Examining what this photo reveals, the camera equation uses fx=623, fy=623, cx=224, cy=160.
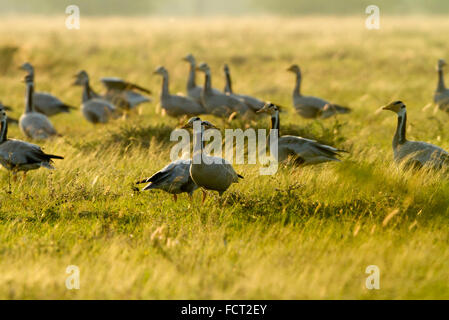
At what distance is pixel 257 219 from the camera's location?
6934 millimetres

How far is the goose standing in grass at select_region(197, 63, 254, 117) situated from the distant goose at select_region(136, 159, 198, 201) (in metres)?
5.79

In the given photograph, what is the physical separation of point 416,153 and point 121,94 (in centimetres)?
1052

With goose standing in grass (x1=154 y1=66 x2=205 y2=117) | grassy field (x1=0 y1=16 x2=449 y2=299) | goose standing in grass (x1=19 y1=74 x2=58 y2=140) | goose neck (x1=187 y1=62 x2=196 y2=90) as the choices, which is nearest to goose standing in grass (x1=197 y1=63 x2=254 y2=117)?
goose standing in grass (x1=154 y1=66 x2=205 y2=117)

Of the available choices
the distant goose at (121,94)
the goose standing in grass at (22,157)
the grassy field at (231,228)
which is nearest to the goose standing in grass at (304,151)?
the grassy field at (231,228)

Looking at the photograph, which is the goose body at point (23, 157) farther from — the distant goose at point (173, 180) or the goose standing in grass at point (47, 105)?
the goose standing in grass at point (47, 105)

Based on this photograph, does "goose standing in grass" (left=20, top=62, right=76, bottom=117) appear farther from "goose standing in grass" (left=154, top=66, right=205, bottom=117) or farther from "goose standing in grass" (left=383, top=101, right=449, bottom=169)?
"goose standing in grass" (left=383, top=101, right=449, bottom=169)

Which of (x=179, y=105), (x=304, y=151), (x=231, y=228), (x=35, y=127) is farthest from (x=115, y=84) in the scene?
(x=231, y=228)

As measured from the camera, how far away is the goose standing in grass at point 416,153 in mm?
8230

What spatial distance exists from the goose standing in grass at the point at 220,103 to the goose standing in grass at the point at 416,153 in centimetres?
515

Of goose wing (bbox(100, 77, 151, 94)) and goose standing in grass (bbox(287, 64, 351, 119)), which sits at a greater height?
goose wing (bbox(100, 77, 151, 94))

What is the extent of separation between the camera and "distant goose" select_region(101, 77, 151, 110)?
55.4 ft

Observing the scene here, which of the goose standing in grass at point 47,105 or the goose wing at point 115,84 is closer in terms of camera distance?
the goose standing in grass at point 47,105

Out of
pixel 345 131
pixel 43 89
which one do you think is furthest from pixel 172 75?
pixel 345 131
